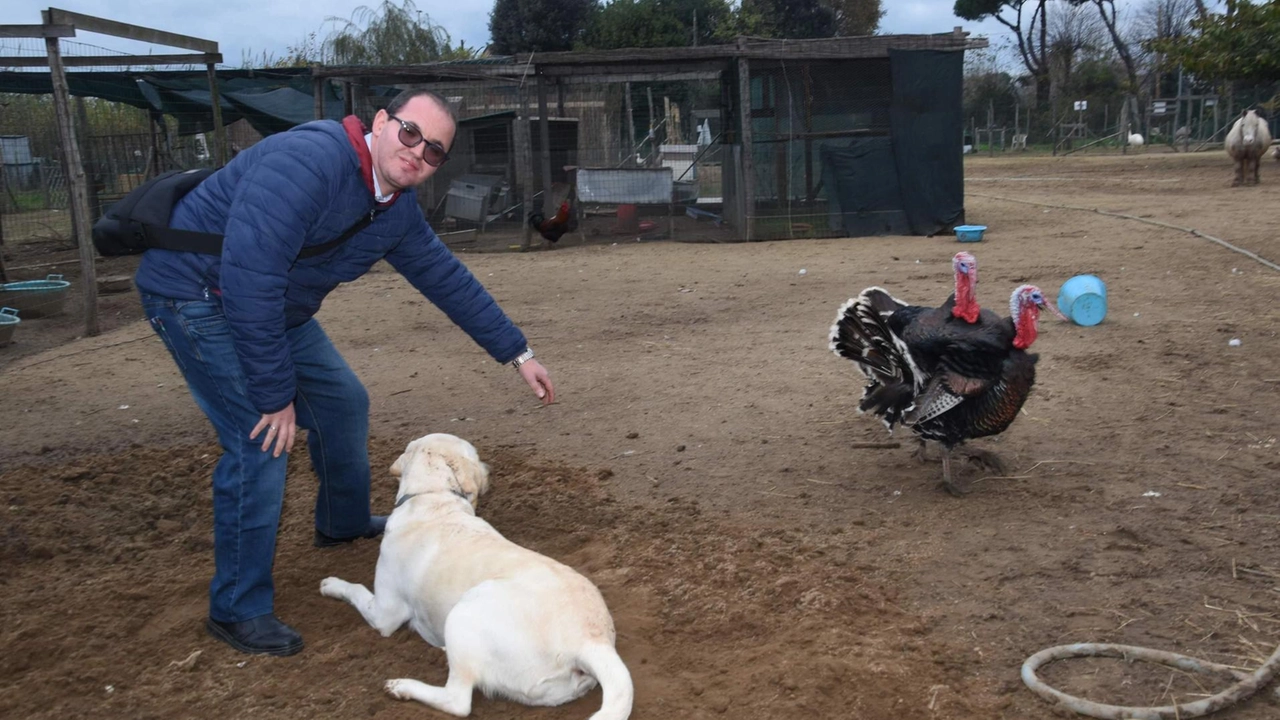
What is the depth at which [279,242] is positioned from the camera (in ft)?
10.2

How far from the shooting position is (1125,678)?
3.11 meters

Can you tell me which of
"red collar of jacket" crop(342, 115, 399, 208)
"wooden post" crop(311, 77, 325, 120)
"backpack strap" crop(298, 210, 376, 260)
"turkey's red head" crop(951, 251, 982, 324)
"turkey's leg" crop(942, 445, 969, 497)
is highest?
"wooden post" crop(311, 77, 325, 120)

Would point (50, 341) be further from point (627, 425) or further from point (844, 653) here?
point (844, 653)

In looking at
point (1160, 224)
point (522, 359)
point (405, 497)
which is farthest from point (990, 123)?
point (405, 497)

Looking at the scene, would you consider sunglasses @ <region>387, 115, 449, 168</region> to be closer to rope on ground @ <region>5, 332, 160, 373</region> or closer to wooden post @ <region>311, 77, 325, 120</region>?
rope on ground @ <region>5, 332, 160, 373</region>

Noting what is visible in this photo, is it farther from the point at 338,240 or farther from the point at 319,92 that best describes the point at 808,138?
the point at 338,240

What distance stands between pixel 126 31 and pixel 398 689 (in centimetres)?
941

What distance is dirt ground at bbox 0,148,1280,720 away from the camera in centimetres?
324

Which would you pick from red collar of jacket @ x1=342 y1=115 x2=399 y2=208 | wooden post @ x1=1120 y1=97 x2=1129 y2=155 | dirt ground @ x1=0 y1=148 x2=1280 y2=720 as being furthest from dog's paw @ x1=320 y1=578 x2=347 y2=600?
wooden post @ x1=1120 y1=97 x2=1129 y2=155

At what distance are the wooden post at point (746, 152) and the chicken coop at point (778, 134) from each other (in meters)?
0.02

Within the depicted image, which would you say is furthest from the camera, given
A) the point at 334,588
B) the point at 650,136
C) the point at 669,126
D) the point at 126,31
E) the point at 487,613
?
the point at 669,126

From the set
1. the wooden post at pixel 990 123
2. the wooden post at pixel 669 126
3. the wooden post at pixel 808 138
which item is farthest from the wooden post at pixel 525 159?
the wooden post at pixel 990 123

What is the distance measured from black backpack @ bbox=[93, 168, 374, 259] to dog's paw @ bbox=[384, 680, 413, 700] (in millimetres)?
1453

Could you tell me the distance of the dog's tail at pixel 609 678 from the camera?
2.69 meters
